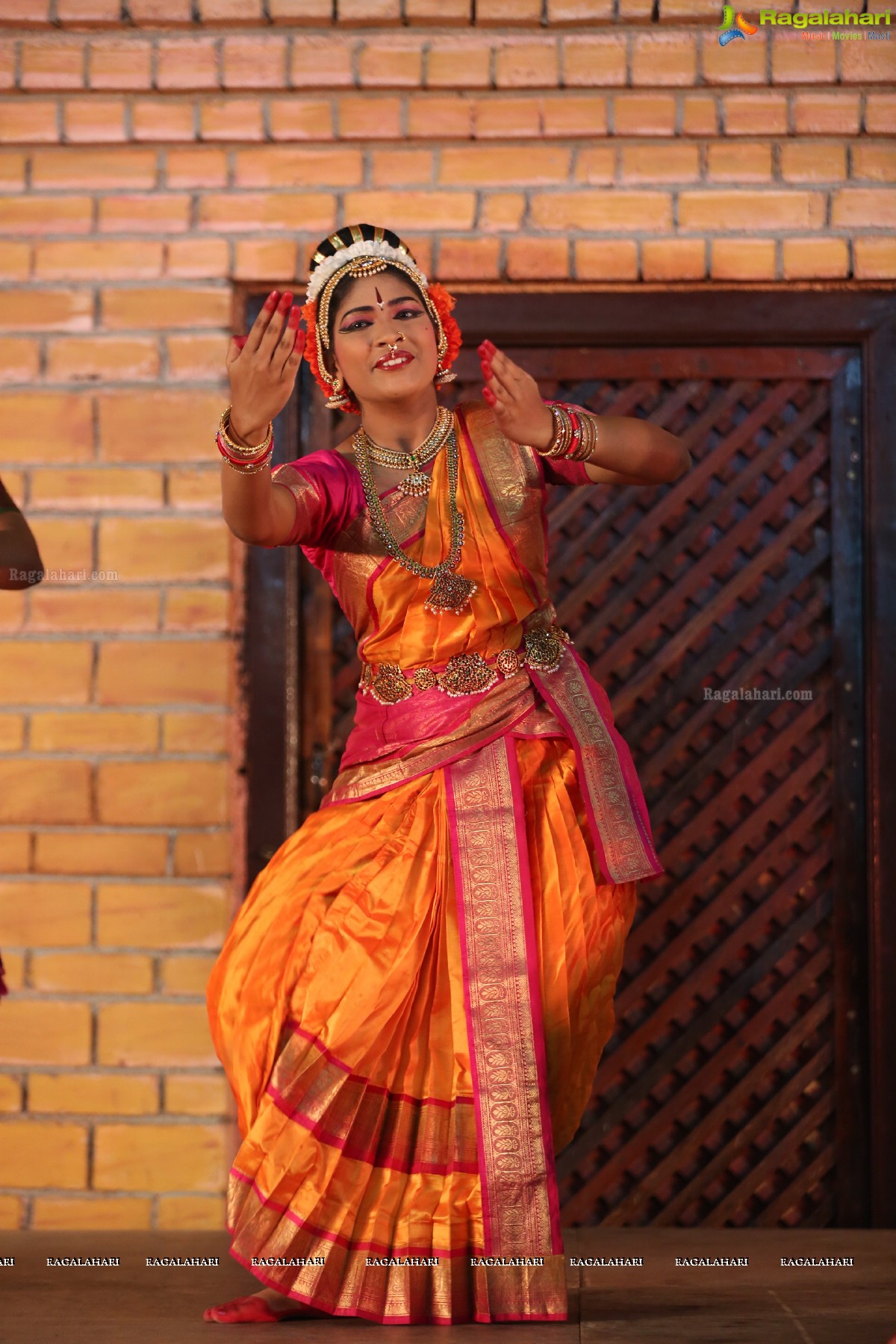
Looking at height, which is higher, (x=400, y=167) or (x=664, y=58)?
(x=664, y=58)

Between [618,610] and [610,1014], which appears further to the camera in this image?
[618,610]

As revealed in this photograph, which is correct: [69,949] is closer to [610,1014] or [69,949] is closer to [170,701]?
[170,701]

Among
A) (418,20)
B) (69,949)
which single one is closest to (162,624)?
(69,949)

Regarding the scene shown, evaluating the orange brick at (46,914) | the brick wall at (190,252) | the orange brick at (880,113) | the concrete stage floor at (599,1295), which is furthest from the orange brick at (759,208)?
the concrete stage floor at (599,1295)

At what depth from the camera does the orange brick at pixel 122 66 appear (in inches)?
162

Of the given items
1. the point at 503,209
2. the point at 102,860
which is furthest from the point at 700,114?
the point at 102,860

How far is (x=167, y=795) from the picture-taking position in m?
4.06

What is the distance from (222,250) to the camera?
4125mm

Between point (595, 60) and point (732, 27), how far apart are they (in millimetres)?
401

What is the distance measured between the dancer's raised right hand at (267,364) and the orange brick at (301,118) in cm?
155

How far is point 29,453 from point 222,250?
2.67ft

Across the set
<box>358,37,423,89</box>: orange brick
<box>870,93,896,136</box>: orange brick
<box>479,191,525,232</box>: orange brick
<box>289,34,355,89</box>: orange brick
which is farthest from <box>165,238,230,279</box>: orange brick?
<box>870,93,896,136</box>: orange brick

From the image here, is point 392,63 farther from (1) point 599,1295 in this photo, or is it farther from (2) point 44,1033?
(1) point 599,1295

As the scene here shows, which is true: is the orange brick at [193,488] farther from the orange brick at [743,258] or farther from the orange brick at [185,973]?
the orange brick at [743,258]
